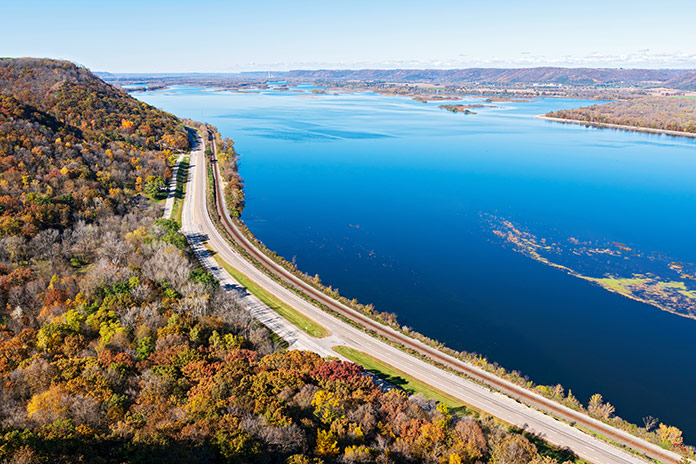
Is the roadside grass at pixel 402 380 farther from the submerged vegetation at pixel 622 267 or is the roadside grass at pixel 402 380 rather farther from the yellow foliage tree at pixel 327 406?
the submerged vegetation at pixel 622 267

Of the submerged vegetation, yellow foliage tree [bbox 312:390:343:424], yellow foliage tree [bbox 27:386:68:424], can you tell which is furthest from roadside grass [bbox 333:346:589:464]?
the submerged vegetation

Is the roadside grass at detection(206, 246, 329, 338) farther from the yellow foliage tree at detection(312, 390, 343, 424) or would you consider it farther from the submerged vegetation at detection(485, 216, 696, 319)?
the submerged vegetation at detection(485, 216, 696, 319)

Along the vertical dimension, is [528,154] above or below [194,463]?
above

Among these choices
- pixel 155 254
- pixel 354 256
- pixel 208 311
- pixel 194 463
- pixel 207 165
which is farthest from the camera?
pixel 207 165

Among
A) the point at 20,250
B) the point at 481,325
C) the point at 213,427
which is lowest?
the point at 481,325

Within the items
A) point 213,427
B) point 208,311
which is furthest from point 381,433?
point 208,311

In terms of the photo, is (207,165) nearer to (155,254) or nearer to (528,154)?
(155,254)
